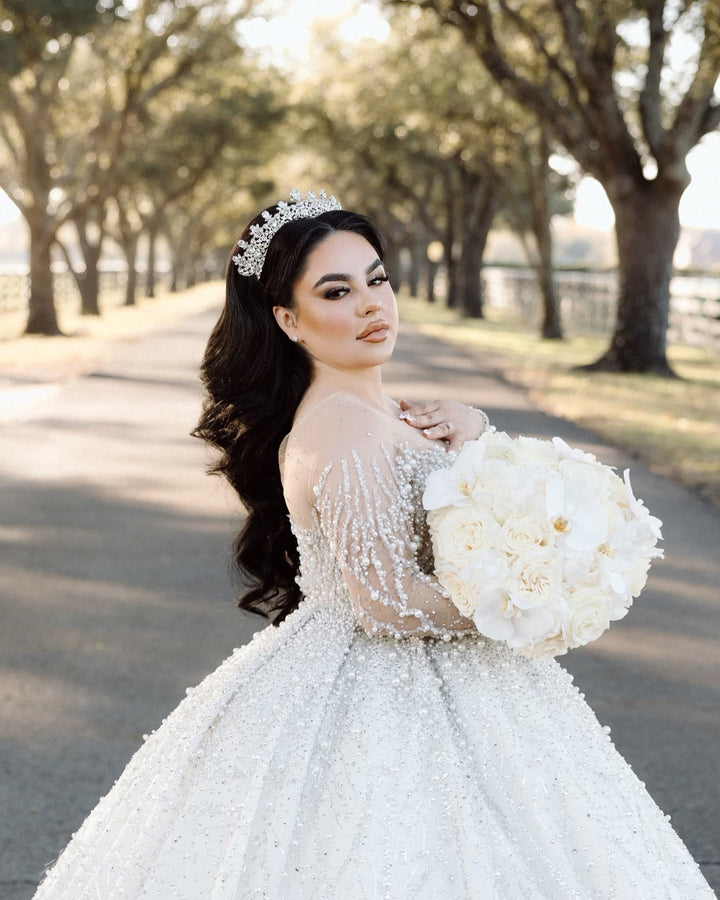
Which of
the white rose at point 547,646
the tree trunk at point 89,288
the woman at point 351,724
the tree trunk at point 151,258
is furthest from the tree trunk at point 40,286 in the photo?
the white rose at point 547,646

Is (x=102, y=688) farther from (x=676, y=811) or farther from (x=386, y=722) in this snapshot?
(x=386, y=722)

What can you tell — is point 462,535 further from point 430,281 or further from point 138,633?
point 430,281

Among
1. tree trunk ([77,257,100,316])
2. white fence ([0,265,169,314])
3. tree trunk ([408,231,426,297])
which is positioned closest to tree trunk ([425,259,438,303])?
tree trunk ([408,231,426,297])

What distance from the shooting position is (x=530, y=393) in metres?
17.3

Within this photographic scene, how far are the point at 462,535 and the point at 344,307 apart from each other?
611 mm

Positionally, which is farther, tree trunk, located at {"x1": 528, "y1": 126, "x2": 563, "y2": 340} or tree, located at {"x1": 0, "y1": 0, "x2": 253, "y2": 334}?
tree trunk, located at {"x1": 528, "y1": 126, "x2": 563, "y2": 340}

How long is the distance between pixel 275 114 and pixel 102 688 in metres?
35.3

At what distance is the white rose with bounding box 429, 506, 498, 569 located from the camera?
2453mm

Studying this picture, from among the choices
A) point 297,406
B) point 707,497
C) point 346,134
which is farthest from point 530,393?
point 346,134

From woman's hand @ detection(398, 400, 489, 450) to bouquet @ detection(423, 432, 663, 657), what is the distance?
0.42 m

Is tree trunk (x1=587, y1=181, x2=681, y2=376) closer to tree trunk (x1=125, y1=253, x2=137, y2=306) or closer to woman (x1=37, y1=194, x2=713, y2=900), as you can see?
woman (x1=37, y1=194, x2=713, y2=900)

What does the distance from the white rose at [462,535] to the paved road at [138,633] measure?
190cm

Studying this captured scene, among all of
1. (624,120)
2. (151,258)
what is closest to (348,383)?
(624,120)

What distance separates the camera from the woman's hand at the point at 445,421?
300cm
